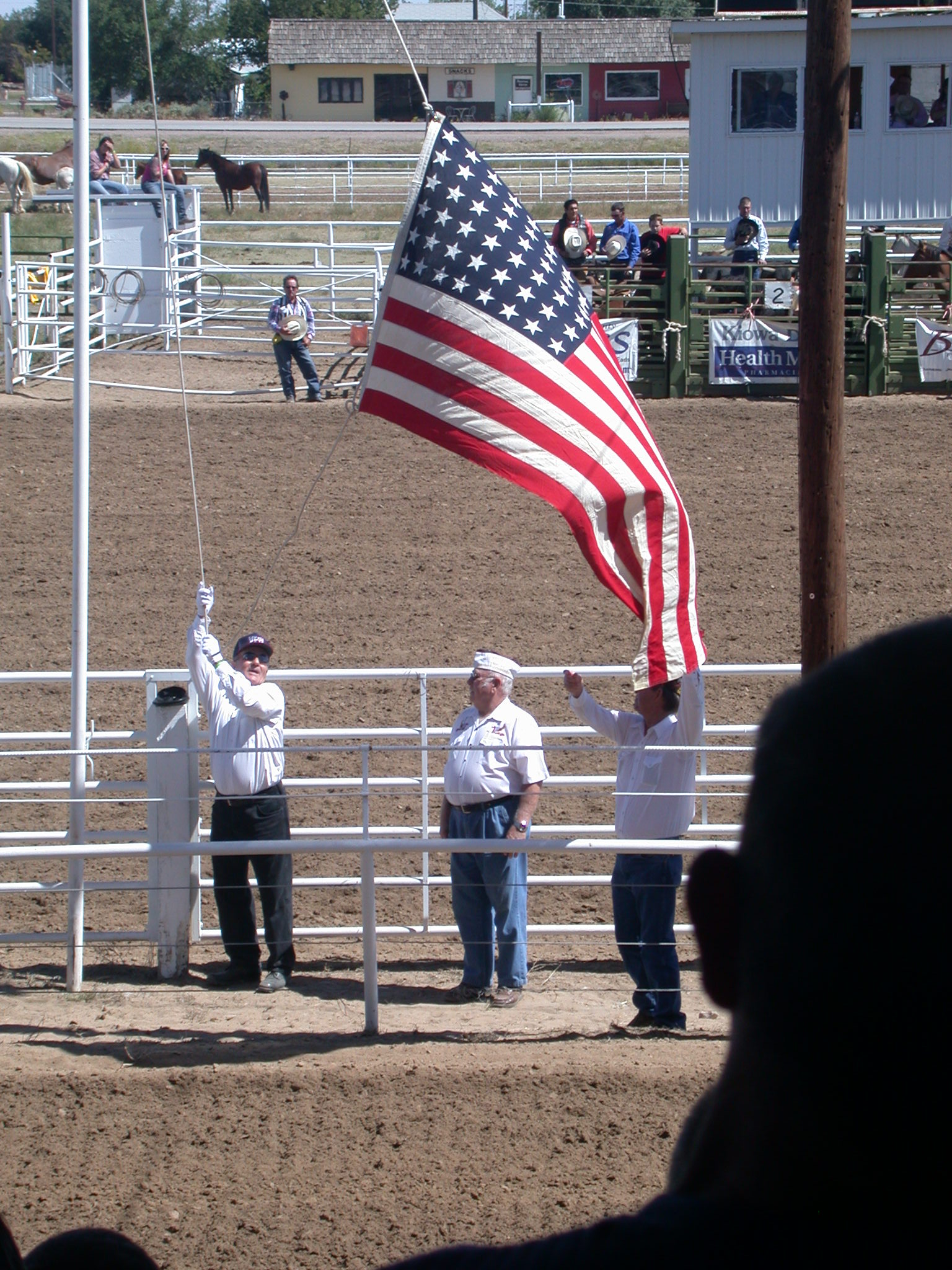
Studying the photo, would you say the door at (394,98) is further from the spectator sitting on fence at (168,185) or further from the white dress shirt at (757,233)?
the white dress shirt at (757,233)

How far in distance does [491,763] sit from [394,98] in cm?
6201

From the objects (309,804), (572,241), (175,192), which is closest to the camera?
(309,804)

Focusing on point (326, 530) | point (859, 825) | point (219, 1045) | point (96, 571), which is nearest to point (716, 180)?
point (326, 530)

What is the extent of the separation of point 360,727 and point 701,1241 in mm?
7963

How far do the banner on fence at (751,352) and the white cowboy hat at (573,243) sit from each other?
2.21 m

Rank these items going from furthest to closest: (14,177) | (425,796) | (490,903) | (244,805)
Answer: (14,177)
(425,796)
(244,805)
(490,903)

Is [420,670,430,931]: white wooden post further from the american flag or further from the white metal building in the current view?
the white metal building

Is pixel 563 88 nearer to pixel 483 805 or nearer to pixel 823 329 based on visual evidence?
pixel 823 329

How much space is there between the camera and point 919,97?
20.0 m

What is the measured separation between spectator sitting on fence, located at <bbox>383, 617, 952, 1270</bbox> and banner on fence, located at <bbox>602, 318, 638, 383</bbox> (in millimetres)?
15966

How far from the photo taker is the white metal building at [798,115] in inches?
768

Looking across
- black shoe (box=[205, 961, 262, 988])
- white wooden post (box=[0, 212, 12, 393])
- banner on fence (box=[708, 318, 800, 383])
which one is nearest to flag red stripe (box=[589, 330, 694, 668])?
black shoe (box=[205, 961, 262, 988])

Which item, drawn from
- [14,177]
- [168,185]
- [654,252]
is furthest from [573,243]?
[14,177]

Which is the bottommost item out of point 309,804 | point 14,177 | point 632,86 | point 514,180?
point 309,804
